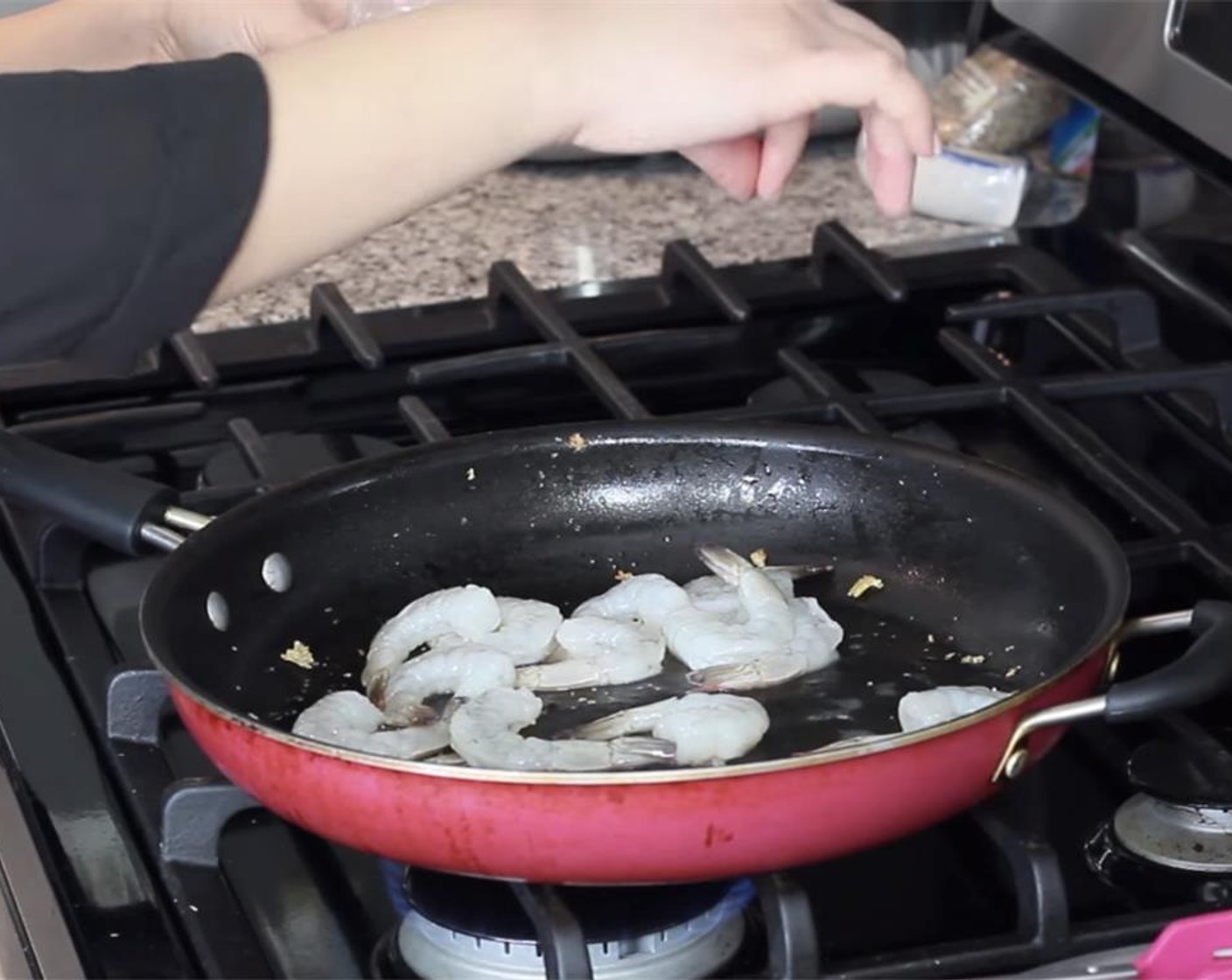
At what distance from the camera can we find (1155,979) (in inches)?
25.7

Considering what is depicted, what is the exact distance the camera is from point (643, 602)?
33.2 inches

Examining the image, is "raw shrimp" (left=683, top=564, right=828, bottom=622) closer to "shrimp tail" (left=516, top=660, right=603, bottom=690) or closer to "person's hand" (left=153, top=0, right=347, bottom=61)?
"shrimp tail" (left=516, top=660, right=603, bottom=690)

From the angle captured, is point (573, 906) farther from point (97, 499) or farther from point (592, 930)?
point (97, 499)

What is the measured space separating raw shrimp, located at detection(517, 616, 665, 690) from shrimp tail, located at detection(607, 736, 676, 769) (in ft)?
0.24

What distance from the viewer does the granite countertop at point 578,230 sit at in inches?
50.3

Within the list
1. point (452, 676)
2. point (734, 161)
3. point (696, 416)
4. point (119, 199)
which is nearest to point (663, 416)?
point (696, 416)

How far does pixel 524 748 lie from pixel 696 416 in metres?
0.30

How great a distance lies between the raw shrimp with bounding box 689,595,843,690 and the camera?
0.80 metres

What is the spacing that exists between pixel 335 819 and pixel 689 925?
119 millimetres

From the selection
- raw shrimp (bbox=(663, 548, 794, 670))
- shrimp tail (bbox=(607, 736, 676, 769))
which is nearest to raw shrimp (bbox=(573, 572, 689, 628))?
raw shrimp (bbox=(663, 548, 794, 670))

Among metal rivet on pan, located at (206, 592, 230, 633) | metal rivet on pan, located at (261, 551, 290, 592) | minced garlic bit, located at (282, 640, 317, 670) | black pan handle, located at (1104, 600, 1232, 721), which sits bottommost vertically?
minced garlic bit, located at (282, 640, 317, 670)

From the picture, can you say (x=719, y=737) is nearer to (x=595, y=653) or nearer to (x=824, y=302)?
(x=595, y=653)

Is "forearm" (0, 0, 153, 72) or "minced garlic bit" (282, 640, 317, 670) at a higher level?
"forearm" (0, 0, 153, 72)

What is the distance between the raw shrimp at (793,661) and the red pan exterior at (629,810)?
12 cm
